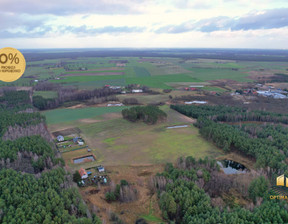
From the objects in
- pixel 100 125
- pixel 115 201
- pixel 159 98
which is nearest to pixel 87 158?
pixel 115 201

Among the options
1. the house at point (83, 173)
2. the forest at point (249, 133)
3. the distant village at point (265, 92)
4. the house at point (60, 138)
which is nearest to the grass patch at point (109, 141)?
the house at point (60, 138)

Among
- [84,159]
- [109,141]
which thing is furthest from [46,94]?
[84,159]

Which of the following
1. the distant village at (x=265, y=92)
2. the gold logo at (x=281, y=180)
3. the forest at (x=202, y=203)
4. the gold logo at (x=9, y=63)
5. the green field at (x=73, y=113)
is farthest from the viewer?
the distant village at (x=265, y=92)

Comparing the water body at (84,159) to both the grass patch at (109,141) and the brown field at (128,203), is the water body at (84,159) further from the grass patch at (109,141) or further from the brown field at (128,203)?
the grass patch at (109,141)

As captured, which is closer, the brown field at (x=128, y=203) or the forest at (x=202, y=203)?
the forest at (x=202, y=203)

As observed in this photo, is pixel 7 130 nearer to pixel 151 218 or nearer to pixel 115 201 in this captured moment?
pixel 115 201

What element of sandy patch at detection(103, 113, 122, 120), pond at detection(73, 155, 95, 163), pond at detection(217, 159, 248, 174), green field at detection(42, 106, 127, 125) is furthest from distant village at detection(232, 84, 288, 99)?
pond at detection(73, 155, 95, 163)
